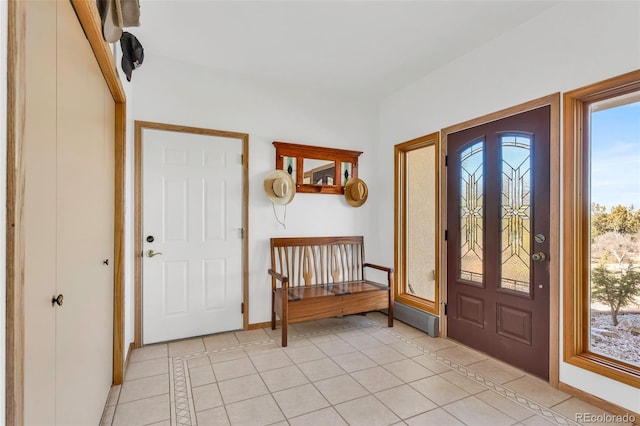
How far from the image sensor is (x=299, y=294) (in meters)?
3.26

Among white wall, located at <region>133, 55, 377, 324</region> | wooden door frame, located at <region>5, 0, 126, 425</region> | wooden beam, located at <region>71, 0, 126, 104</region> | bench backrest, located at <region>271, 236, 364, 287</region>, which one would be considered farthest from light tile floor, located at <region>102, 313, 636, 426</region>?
wooden beam, located at <region>71, 0, 126, 104</region>

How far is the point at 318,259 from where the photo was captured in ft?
12.4

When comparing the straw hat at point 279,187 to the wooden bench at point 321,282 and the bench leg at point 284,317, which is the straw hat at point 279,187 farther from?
the bench leg at point 284,317

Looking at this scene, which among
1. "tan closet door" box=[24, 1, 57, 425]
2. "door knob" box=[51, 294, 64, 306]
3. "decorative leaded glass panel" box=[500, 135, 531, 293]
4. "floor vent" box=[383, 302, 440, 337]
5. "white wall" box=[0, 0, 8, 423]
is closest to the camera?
"white wall" box=[0, 0, 8, 423]

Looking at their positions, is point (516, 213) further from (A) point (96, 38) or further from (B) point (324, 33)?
(A) point (96, 38)

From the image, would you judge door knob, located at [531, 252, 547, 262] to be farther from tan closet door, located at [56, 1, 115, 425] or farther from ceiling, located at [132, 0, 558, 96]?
tan closet door, located at [56, 1, 115, 425]

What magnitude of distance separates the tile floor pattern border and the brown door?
394mm

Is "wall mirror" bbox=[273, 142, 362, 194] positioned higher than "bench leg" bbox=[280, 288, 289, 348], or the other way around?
"wall mirror" bbox=[273, 142, 362, 194]

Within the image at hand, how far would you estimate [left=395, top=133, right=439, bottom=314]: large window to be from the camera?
3.53m

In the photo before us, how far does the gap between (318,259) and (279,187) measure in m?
0.97

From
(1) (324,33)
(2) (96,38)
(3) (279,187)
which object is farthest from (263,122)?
(2) (96,38)

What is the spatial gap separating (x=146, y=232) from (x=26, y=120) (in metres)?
2.34

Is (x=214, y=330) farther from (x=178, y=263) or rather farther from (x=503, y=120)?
(x=503, y=120)

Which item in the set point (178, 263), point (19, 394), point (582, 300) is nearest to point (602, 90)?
point (582, 300)
